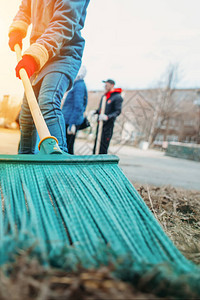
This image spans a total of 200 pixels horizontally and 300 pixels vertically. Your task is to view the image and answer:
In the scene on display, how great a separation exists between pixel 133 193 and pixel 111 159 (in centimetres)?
23

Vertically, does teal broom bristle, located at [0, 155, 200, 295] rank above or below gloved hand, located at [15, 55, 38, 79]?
below

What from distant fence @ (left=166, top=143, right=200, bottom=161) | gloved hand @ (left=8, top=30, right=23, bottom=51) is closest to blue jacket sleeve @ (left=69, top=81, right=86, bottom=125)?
gloved hand @ (left=8, top=30, right=23, bottom=51)

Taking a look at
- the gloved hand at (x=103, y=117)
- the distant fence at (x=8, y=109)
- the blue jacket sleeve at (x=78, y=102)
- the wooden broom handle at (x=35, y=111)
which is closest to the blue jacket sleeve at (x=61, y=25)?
the wooden broom handle at (x=35, y=111)

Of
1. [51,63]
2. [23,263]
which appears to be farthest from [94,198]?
[51,63]

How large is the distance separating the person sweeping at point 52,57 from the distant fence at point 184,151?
30.8 ft

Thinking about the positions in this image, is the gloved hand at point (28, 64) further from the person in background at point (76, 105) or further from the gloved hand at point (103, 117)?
the gloved hand at point (103, 117)

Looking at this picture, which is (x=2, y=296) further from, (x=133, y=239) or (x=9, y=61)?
(x=9, y=61)

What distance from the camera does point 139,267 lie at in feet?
2.31

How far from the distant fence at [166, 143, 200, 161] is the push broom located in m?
9.98

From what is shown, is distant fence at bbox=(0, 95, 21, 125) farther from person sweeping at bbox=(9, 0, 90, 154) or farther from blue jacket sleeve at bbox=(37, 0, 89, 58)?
blue jacket sleeve at bbox=(37, 0, 89, 58)

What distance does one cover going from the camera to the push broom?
0.69 meters

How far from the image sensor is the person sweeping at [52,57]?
5.90 feet

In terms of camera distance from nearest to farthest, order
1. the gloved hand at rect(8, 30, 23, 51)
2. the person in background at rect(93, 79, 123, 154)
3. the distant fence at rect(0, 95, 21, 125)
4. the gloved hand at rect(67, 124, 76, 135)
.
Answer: the gloved hand at rect(8, 30, 23, 51), the gloved hand at rect(67, 124, 76, 135), the person in background at rect(93, 79, 123, 154), the distant fence at rect(0, 95, 21, 125)

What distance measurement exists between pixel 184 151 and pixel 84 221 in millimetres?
10484
